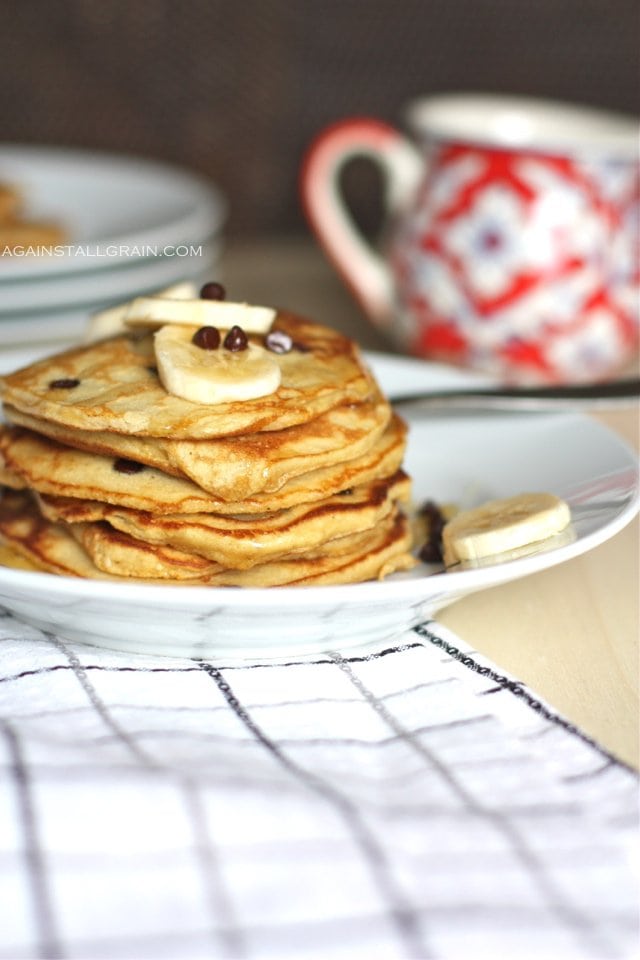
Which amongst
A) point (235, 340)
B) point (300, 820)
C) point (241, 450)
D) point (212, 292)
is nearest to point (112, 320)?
point (212, 292)

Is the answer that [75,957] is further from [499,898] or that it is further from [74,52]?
[74,52]

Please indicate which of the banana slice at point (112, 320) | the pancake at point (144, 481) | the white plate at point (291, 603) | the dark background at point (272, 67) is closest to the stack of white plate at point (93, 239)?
the dark background at point (272, 67)

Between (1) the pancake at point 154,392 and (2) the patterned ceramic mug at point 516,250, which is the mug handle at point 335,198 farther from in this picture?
(1) the pancake at point 154,392

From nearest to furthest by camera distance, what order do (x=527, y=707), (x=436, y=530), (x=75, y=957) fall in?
(x=75, y=957) → (x=527, y=707) → (x=436, y=530)

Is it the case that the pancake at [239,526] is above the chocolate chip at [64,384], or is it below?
below

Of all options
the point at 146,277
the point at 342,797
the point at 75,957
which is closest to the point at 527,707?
the point at 342,797

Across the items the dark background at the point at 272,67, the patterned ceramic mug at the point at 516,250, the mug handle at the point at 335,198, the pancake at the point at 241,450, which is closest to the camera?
the pancake at the point at 241,450

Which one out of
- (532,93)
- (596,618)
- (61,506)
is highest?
(532,93)

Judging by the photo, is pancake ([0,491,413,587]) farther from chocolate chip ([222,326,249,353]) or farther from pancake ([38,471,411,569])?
chocolate chip ([222,326,249,353])
